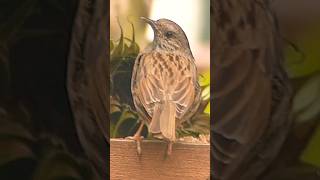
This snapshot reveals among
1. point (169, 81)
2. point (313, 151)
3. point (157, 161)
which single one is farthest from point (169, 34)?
point (313, 151)

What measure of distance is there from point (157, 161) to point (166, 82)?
25 cm

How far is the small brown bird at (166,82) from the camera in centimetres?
151

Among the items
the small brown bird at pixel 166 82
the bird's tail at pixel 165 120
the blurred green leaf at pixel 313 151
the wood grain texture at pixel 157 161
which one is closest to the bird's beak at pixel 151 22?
the small brown bird at pixel 166 82

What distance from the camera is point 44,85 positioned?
1564 millimetres

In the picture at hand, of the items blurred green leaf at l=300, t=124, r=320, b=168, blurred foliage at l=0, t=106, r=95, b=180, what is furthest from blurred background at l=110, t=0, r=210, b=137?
blurred green leaf at l=300, t=124, r=320, b=168

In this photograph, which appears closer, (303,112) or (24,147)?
(303,112)

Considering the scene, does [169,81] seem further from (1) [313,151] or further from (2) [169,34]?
(1) [313,151]

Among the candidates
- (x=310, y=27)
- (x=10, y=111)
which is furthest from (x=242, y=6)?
(x=10, y=111)

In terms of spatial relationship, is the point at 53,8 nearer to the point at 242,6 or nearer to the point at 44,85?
the point at 44,85

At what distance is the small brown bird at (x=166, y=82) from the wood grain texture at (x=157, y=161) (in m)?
0.03

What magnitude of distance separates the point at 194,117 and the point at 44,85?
49 cm

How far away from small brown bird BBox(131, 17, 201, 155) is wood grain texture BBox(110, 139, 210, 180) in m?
0.03

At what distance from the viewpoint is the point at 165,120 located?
152 centimetres

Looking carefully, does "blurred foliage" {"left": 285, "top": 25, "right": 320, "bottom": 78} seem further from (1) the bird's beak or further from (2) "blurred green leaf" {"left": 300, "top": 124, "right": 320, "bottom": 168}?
(1) the bird's beak
